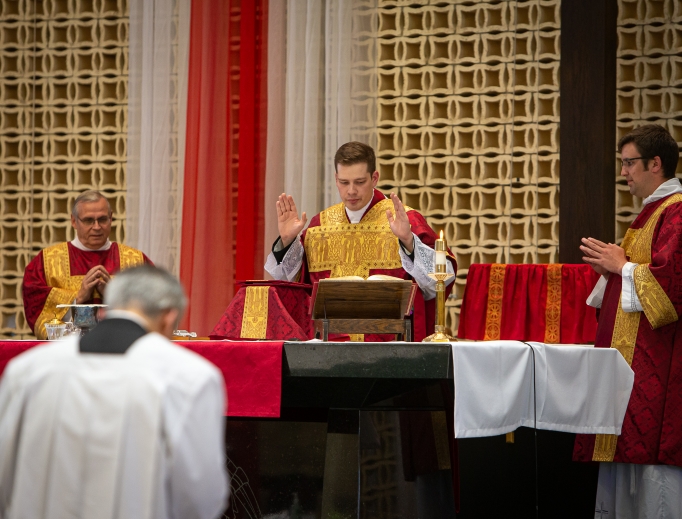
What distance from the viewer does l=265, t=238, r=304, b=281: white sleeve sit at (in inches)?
198

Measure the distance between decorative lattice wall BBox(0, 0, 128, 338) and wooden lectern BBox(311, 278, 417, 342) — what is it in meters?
3.84

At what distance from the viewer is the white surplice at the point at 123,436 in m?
2.09

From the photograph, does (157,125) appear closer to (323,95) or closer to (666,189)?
(323,95)

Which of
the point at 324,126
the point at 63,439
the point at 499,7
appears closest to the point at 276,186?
the point at 324,126

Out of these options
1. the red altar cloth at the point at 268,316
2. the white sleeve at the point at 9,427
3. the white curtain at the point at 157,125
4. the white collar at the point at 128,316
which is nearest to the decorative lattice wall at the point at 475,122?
the white curtain at the point at 157,125

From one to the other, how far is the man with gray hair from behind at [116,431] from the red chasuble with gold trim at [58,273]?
3549 millimetres

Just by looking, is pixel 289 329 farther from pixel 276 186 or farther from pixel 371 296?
pixel 276 186

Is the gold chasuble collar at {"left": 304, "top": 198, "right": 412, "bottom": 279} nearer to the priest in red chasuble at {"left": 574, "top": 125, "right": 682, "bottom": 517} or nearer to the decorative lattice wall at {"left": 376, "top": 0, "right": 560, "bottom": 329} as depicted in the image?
the priest in red chasuble at {"left": 574, "top": 125, "right": 682, "bottom": 517}

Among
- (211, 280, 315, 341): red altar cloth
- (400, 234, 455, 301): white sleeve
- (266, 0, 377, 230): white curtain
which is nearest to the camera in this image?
(211, 280, 315, 341): red altar cloth

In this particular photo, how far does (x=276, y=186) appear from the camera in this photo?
6895mm

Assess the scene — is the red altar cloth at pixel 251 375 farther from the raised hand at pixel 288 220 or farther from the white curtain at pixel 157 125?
the white curtain at pixel 157 125

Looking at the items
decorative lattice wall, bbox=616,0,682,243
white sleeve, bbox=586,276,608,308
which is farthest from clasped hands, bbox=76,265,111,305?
decorative lattice wall, bbox=616,0,682,243

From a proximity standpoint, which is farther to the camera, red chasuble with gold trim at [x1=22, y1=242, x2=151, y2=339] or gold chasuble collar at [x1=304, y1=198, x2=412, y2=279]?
red chasuble with gold trim at [x1=22, y1=242, x2=151, y2=339]

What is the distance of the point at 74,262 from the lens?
19.6 feet
